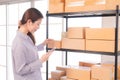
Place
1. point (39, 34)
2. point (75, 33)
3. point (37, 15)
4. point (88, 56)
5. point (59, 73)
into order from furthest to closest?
point (39, 34), point (88, 56), point (59, 73), point (75, 33), point (37, 15)

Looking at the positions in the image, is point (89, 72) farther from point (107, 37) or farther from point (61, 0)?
point (61, 0)

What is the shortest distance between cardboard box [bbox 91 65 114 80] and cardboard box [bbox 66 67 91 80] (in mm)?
71

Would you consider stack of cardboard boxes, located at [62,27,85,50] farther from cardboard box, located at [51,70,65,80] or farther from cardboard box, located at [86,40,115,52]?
cardboard box, located at [51,70,65,80]

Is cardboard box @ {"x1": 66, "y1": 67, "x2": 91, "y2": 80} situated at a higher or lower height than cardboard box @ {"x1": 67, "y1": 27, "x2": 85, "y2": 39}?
lower

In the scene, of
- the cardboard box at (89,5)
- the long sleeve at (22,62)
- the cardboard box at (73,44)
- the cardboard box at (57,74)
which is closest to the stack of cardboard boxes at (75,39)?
the cardboard box at (73,44)

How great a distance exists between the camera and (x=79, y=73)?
218cm

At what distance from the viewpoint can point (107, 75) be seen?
6.43ft

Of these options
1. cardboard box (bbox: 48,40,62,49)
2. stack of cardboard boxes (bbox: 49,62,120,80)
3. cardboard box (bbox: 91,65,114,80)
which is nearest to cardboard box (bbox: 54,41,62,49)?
cardboard box (bbox: 48,40,62,49)

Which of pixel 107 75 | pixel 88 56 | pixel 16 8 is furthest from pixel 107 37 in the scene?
pixel 16 8

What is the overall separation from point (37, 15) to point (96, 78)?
894mm

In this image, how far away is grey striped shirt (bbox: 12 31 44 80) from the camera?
1904 mm

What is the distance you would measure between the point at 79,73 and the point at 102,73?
29cm

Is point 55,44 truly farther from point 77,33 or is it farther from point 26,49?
point 26,49

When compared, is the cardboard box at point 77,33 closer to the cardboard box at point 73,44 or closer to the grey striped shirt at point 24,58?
the cardboard box at point 73,44
